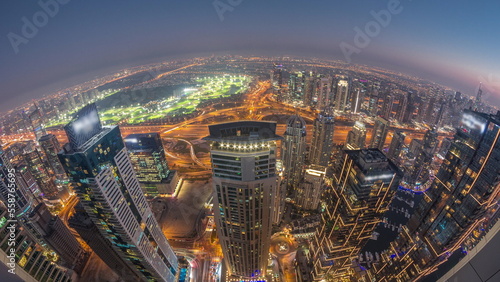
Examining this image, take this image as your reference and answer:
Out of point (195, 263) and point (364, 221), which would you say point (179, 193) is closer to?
point (195, 263)

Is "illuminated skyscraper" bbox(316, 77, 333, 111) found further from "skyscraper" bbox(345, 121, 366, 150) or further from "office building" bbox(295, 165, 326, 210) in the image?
"office building" bbox(295, 165, 326, 210)

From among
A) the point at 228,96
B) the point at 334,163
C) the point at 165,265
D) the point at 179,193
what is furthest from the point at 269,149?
the point at 228,96

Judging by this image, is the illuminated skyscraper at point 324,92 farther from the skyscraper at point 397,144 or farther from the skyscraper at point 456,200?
the skyscraper at point 456,200

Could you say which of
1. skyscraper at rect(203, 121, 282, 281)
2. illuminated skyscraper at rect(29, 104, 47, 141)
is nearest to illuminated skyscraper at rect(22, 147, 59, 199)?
illuminated skyscraper at rect(29, 104, 47, 141)

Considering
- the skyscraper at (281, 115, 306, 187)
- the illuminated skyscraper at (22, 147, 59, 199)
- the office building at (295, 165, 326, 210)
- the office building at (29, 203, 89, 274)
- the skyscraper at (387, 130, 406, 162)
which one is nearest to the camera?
the office building at (29, 203, 89, 274)

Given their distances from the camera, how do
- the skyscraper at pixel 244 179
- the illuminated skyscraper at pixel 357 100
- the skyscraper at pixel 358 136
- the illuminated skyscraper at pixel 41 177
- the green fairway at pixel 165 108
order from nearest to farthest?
the skyscraper at pixel 244 179 < the illuminated skyscraper at pixel 41 177 < the skyscraper at pixel 358 136 < the illuminated skyscraper at pixel 357 100 < the green fairway at pixel 165 108

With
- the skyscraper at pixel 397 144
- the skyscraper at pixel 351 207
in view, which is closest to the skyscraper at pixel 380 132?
the skyscraper at pixel 397 144
